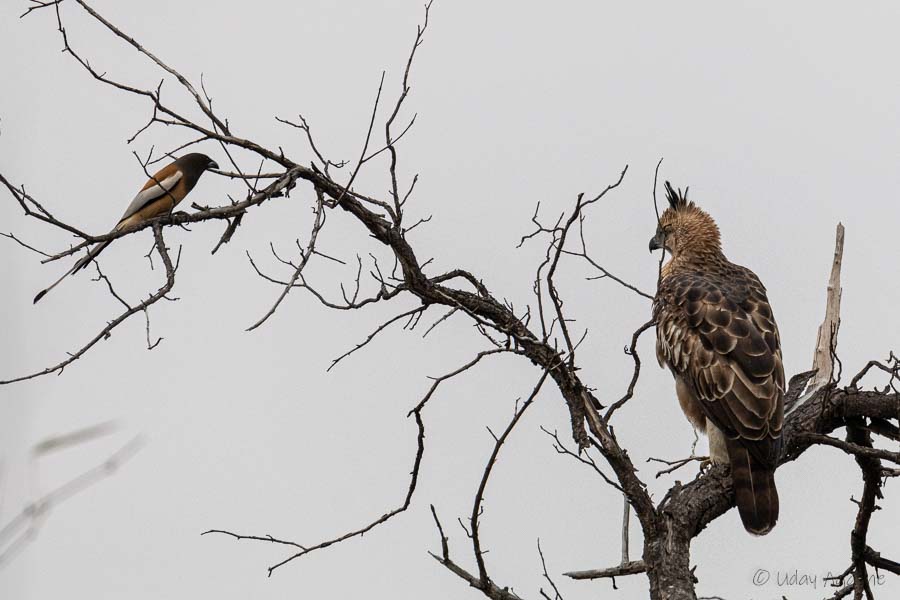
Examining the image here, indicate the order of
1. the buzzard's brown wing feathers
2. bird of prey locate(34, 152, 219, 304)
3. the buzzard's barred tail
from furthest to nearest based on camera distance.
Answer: bird of prey locate(34, 152, 219, 304)
the buzzard's brown wing feathers
the buzzard's barred tail

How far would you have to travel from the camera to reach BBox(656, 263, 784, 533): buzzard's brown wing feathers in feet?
16.1

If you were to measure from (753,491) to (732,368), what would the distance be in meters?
0.70

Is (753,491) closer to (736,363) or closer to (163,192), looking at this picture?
(736,363)

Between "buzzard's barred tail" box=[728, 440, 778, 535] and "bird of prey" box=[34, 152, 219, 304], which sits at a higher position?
"bird of prey" box=[34, 152, 219, 304]

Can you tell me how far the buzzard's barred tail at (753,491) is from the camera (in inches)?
189

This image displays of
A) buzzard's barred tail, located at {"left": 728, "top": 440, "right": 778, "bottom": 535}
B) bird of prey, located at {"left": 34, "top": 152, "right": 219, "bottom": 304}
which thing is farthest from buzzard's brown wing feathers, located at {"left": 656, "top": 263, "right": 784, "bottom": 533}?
bird of prey, located at {"left": 34, "top": 152, "right": 219, "bottom": 304}

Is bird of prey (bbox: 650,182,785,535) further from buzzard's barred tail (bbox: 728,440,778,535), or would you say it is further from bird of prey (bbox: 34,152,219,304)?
bird of prey (bbox: 34,152,219,304)

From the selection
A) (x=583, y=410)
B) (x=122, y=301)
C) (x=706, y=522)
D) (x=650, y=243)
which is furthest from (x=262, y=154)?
(x=650, y=243)

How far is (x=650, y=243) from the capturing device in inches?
293

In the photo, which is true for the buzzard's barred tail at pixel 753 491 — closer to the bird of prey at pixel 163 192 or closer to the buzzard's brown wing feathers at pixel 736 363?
the buzzard's brown wing feathers at pixel 736 363

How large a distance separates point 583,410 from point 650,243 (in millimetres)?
3378

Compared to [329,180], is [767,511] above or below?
below

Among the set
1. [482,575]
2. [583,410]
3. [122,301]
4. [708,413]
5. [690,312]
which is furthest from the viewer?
[690,312]

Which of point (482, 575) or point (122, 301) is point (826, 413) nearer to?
point (482, 575)
